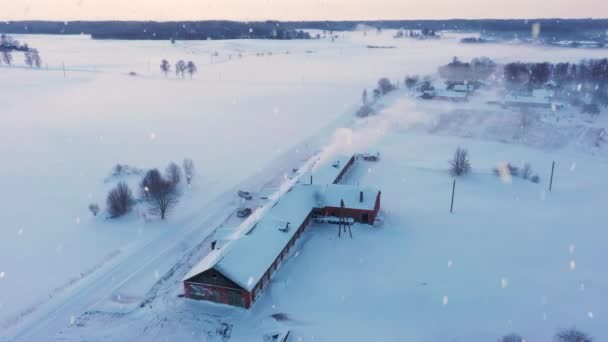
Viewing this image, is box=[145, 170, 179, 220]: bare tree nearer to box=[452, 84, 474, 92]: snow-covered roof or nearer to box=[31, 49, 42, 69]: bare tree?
box=[452, 84, 474, 92]: snow-covered roof

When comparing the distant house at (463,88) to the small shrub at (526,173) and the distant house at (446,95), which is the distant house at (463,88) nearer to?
the distant house at (446,95)

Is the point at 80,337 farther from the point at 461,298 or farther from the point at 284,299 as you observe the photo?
the point at 461,298

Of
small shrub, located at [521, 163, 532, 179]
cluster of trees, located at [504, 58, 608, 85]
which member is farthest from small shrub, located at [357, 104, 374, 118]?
cluster of trees, located at [504, 58, 608, 85]

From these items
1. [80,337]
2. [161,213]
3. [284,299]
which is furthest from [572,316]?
[161,213]

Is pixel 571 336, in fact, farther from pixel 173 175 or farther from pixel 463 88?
pixel 463 88

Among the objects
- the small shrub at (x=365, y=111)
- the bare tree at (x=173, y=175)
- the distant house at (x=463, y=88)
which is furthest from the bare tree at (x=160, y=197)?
the distant house at (x=463, y=88)
